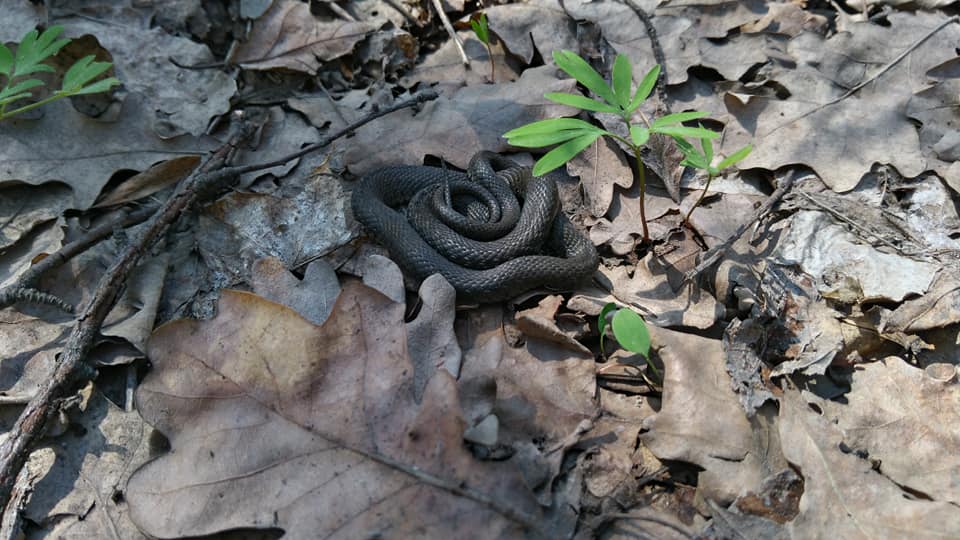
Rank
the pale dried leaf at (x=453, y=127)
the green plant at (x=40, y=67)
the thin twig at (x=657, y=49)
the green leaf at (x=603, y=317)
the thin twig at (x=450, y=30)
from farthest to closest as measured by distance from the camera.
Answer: the thin twig at (x=450, y=30), the thin twig at (x=657, y=49), the pale dried leaf at (x=453, y=127), the green plant at (x=40, y=67), the green leaf at (x=603, y=317)

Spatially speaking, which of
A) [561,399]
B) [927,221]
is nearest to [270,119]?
[561,399]

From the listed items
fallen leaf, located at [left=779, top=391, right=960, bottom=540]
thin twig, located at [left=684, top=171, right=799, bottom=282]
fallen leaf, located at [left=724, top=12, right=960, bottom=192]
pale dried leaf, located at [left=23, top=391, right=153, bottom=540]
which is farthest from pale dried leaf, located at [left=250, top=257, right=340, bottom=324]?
fallen leaf, located at [left=724, top=12, right=960, bottom=192]

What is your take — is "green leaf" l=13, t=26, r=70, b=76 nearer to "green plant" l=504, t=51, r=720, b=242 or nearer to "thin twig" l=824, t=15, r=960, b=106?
"green plant" l=504, t=51, r=720, b=242

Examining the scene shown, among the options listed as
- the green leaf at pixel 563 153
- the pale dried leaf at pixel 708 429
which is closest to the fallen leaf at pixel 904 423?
the pale dried leaf at pixel 708 429

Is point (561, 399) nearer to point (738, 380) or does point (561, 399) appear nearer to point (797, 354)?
point (738, 380)

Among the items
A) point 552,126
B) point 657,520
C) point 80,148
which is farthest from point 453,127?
point 657,520

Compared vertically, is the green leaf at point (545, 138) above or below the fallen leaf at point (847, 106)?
above

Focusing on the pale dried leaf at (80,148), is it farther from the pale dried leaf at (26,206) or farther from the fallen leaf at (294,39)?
the fallen leaf at (294,39)
